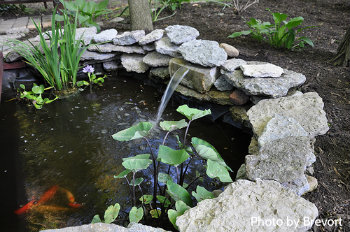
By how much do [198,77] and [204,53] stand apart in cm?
25

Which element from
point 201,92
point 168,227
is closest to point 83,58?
point 201,92

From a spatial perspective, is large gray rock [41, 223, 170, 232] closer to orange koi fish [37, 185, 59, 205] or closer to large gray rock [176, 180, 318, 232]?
large gray rock [176, 180, 318, 232]

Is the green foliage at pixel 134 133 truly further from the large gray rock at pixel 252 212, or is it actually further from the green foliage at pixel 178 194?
the large gray rock at pixel 252 212

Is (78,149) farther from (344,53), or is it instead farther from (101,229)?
(344,53)

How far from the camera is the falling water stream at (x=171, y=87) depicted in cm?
317

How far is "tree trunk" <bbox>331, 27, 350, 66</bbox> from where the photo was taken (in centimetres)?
303

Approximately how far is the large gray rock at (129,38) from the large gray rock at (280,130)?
7.04 ft

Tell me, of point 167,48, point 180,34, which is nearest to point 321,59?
point 180,34

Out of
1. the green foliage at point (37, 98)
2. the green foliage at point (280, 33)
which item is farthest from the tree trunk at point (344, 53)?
the green foliage at point (37, 98)

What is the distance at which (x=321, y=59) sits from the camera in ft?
10.7

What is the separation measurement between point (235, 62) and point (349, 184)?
1541mm

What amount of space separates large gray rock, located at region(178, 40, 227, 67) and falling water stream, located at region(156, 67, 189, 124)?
0.15 metres

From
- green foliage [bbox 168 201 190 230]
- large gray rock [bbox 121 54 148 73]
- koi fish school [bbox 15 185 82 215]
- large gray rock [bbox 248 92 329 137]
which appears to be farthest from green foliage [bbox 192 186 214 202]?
large gray rock [bbox 121 54 148 73]

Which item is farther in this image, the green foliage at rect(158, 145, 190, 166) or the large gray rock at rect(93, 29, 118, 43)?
the large gray rock at rect(93, 29, 118, 43)
